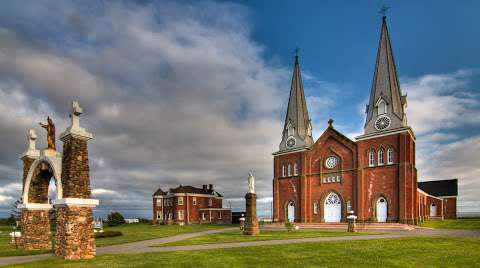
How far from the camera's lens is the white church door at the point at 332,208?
43.8 metres

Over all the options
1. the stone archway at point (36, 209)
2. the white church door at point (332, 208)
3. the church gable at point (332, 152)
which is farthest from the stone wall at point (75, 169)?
the white church door at point (332, 208)

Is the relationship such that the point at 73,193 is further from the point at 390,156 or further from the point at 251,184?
the point at 390,156

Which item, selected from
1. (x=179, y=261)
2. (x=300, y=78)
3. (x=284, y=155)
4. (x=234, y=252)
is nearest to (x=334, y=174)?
(x=284, y=155)

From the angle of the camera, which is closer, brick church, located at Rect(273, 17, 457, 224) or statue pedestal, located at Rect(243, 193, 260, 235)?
statue pedestal, located at Rect(243, 193, 260, 235)

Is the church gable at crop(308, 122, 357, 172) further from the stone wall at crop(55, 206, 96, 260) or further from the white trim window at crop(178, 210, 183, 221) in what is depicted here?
the stone wall at crop(55, 206, 96, 260)

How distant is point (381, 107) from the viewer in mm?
42500

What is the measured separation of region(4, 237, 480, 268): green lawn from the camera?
41.8 feet

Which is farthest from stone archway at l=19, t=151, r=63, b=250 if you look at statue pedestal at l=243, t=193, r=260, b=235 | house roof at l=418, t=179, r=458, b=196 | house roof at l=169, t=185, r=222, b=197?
house roof at l=418, t=179, r=458, b=196

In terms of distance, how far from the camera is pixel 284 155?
50750 millimetres

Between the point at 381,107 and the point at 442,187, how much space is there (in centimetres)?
3648

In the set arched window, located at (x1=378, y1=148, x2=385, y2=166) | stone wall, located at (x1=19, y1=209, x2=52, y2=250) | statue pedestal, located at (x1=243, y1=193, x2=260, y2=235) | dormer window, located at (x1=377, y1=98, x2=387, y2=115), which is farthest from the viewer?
dormer window, located at (x1=377, y1=98, x2=387, y2=115)

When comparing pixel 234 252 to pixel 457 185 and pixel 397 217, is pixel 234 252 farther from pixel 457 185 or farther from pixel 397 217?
pixel 457 185

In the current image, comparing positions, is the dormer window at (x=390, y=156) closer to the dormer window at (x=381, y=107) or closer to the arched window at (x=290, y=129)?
the dormer window at (x=381, y=107)

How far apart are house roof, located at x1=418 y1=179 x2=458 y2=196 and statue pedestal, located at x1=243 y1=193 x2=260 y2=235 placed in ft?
176
